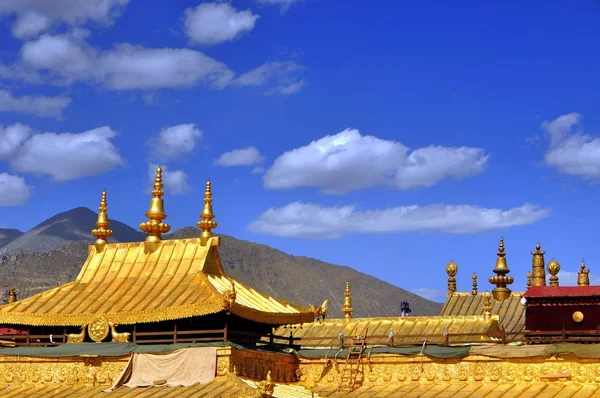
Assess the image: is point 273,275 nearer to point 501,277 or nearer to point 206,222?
point 501,277

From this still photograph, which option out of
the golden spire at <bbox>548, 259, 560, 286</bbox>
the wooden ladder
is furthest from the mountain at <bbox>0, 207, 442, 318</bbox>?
the wooden ladder

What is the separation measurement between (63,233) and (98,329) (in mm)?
121857

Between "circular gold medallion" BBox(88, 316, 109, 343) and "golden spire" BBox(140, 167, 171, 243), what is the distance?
4.03 m

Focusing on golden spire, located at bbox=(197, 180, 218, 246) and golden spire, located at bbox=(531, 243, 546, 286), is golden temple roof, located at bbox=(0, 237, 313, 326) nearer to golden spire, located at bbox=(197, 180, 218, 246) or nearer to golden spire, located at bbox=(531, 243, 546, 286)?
golden spire, located at bbox=(197, 180, 218, 246)

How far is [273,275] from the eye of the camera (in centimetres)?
12075

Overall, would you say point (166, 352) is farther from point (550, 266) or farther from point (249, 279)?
point (249, 279)

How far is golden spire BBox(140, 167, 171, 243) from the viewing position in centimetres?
3191

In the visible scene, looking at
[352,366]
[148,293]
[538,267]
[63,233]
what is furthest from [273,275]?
[148,293]

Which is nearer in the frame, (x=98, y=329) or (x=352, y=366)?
(x=98, y=329)

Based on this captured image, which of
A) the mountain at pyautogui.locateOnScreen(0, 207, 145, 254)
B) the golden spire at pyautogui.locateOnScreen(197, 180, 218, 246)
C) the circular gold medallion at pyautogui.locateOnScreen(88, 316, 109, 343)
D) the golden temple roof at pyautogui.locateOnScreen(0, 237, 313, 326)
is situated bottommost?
the circular gold medallion at pyautogui.locateOnScreen(88, 316, 109, 343)

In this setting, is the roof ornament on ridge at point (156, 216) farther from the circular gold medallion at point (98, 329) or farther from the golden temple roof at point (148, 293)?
the circular gold medallion at point (98, 329)

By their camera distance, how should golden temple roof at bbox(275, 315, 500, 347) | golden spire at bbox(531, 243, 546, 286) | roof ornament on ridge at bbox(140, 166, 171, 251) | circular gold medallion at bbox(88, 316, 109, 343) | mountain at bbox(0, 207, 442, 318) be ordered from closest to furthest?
circular gold medallion at bbox(88, 316, 109, 343) → roof ornament on ridge at bbox(140, 166, 171, 251) → golden temple roof at bbox(275, 315, 500, 347) → golden spire at bbox(531, 243, 546, 286) → mountain at bbox(0, 207, 442, 318)

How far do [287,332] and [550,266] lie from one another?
531 inches

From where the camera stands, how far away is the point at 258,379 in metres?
28.0
